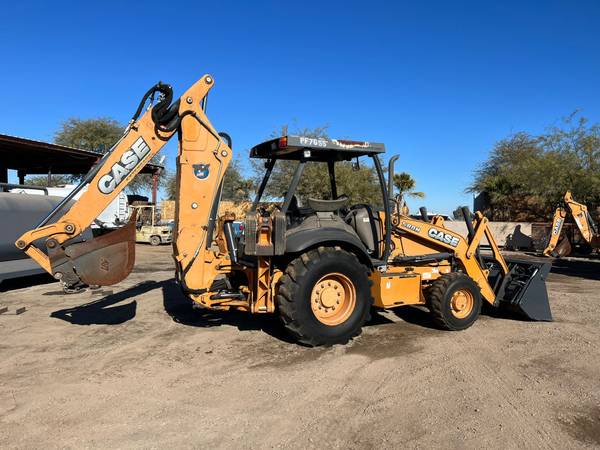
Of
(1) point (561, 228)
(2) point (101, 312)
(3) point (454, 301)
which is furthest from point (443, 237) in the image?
(1) point (561, 228)

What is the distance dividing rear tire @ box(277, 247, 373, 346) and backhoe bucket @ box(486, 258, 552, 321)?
254 cm

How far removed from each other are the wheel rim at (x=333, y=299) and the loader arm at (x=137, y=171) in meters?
1.43

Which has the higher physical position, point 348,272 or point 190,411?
point 348,272

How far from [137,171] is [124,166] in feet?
0.63

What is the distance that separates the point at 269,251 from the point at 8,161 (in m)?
21.5

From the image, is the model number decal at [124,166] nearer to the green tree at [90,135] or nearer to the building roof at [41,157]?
the building roof at [41,157]

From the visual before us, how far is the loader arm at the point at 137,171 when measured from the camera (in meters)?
5.43

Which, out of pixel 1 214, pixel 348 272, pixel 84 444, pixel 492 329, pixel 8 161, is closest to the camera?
pixel 84 444

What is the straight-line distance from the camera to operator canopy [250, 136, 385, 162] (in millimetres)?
5743

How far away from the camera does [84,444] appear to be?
11.0 ft

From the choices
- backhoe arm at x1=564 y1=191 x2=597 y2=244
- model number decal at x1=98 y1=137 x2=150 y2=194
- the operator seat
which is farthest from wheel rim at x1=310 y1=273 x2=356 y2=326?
backhoe arm at x1=564 y1=191 x2=597 y2=244

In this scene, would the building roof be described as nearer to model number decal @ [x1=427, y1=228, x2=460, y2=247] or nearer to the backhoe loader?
the backhoe loader

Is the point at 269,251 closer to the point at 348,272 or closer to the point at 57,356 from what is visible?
the point at 348,272

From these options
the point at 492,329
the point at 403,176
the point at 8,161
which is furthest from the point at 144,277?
the point at 403,176
